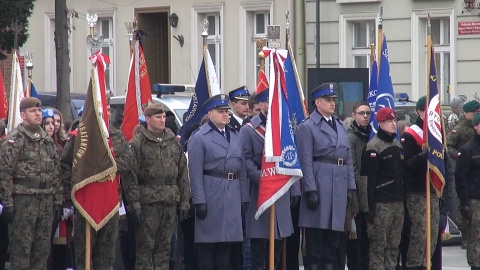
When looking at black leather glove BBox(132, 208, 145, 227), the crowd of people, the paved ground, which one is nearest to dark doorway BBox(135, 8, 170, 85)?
the paved ground

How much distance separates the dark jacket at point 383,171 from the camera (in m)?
13.4

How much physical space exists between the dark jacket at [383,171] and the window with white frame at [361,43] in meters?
13.8

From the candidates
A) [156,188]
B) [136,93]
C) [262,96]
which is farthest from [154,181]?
[136,93]

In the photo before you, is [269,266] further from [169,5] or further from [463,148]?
[169,5]

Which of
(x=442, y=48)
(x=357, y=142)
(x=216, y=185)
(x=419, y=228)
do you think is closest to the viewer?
(x=216, y=185)

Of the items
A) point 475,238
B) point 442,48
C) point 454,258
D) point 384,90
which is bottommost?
point 454,258

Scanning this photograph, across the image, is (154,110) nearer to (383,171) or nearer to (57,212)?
(57,212)

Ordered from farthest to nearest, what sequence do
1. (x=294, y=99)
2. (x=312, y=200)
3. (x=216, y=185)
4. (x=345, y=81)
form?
(x=345, y=81) → (x=294, y=99) → (x=312, y=200) → (x=216, y=185)

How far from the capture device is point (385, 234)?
1336cm

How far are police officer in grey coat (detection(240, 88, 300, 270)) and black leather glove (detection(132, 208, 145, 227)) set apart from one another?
1258 millimetres

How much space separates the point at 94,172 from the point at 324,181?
2460mm

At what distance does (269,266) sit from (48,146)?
8.65 ft

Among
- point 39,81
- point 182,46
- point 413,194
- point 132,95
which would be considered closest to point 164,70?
point 182,46

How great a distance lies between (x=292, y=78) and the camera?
47.4ft
